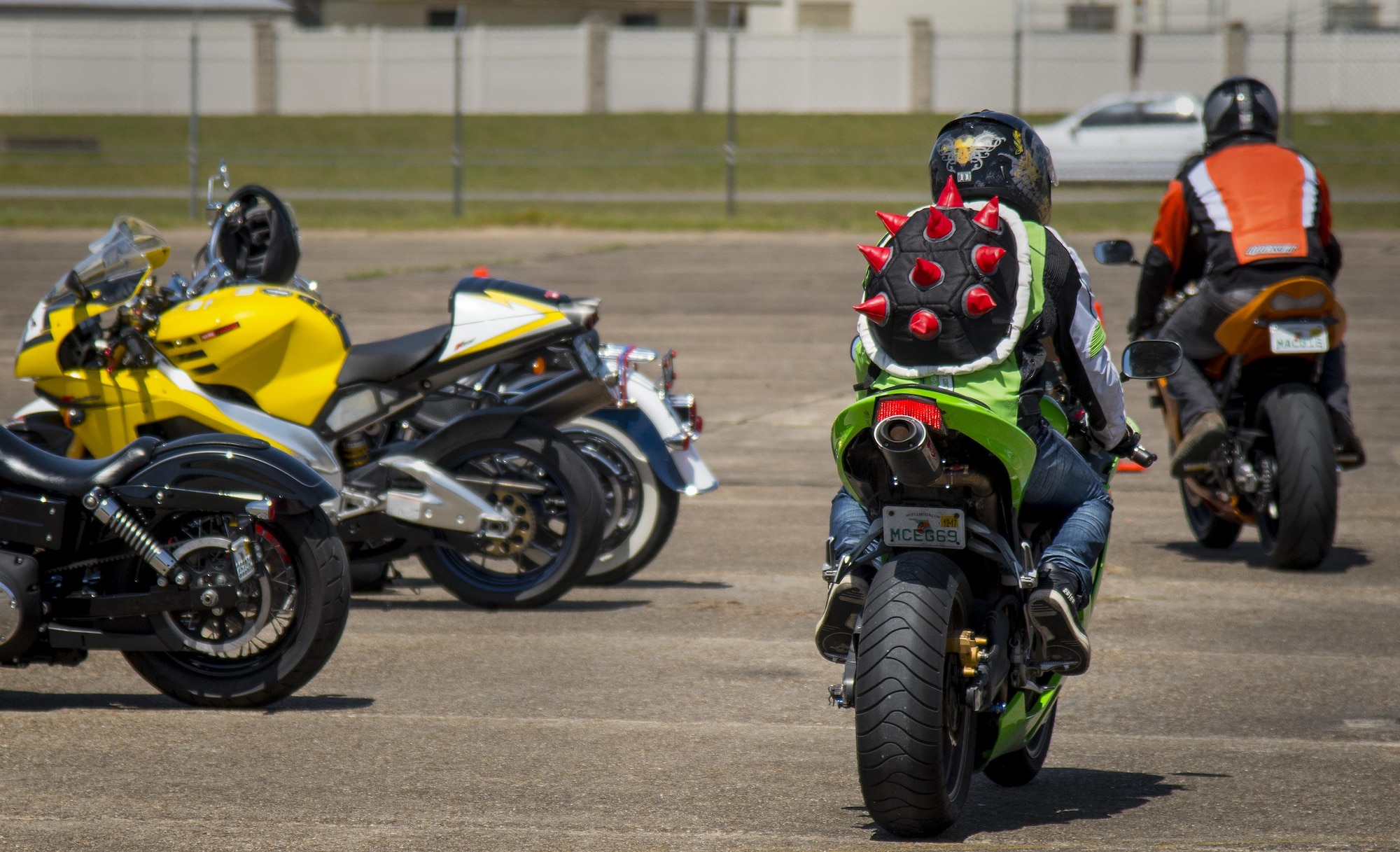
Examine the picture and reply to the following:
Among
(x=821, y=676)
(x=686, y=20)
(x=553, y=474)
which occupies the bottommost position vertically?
(x=821, y=676)

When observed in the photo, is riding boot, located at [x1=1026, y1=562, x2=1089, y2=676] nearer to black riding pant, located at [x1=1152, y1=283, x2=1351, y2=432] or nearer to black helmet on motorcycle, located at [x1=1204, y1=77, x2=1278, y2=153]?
black riding pant, located at [x1=1152, y1=283, x2=1351, y2=432]

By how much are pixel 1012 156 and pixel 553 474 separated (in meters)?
2.89

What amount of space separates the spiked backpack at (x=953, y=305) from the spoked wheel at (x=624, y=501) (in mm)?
3221

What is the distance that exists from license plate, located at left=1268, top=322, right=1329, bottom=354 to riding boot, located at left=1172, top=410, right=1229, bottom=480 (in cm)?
40

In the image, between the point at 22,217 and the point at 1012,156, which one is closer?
the point at 1012,156

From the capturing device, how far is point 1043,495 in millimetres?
4434

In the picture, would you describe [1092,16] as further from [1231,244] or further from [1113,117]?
[1231,244]

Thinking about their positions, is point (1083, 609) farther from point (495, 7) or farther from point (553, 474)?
point (495, 7)

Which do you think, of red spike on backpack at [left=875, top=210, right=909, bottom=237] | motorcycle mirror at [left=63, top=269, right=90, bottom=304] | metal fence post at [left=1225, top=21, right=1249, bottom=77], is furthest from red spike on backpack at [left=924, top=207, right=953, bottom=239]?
metal fence post at [left=1225, top=21, right=1249, bottom=77]

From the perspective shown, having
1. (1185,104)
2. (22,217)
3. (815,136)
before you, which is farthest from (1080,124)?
(22,217)

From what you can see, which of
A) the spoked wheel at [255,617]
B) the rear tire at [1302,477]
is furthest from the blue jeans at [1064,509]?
the rear tire at [1302,477]

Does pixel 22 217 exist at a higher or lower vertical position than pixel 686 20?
lower

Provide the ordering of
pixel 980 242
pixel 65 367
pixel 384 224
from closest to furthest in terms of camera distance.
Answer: pixel 980 242 → pixel 65 367 → pixel 384 224

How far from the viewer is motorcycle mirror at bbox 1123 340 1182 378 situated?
4.77 m
